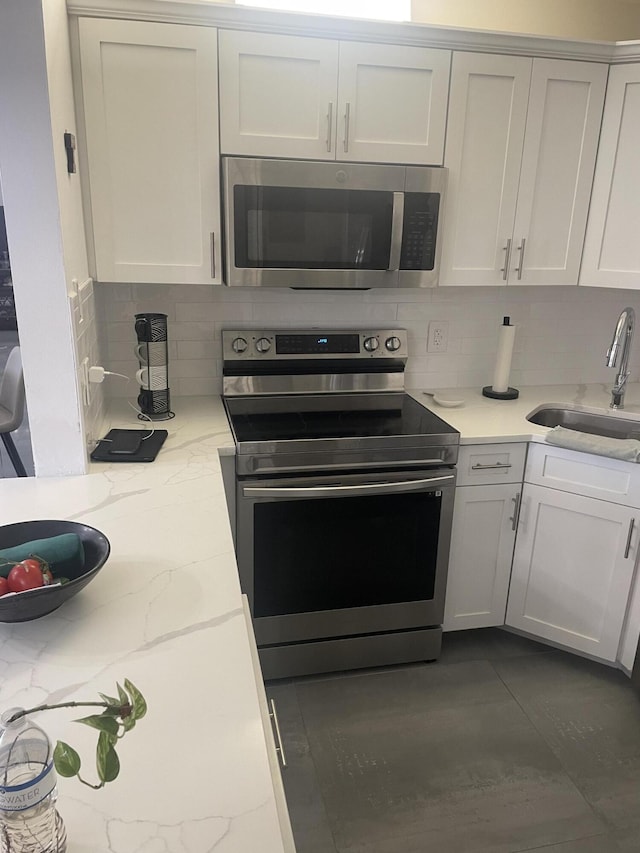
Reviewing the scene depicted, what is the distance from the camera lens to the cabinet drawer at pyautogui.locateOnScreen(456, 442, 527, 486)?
2.25 m

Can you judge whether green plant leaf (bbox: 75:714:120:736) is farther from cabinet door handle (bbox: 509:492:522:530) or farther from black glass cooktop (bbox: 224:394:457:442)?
cabinet door handle (bbox: 509:492:522:530)

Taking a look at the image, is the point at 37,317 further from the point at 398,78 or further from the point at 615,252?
the point at 615,252

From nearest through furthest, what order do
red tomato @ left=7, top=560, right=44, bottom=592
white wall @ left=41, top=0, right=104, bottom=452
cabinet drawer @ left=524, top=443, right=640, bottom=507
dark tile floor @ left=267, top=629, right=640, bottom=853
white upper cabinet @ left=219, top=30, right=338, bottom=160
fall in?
red tomato @ left=7, top=560, right=44, bottom=592 → white wall @ left=41, top=0, right=104, bottom=452 → dark tile floor @ left=267, top=629, right=640, bottom=853 → white upper cabinet @ left=219, top=30, right=338, bottom=160 → cabinet drawer @ left=524, top=443, right=640, bottom=507

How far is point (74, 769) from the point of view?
69 centimetres

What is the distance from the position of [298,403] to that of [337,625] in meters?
0.85

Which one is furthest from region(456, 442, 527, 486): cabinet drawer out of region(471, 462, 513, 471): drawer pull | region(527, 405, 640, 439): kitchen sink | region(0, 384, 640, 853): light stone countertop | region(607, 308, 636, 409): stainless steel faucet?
region(0, 384, 640, 853): light stone countertop

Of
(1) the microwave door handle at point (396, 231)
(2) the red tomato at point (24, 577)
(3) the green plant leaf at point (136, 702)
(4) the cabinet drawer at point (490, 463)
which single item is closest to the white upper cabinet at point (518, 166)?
(1) the microwave door handle at point (396, 231)

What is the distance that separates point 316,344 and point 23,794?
2.05 metres

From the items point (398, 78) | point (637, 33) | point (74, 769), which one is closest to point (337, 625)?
point (74, 769)

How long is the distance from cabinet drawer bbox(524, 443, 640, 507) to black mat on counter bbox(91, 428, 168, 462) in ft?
4.25

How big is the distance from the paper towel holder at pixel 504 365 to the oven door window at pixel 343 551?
2.28 ft

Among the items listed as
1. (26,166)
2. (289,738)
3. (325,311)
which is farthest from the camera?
(325,311)

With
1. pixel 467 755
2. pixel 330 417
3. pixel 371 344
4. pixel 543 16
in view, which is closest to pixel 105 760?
pixel 467 755

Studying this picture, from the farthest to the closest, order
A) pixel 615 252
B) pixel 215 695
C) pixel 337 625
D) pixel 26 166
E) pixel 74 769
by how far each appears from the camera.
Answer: pixel 615 252 → pixel 337 625 → pixel 26 166 → pixel 215 695 → pixel 74 769
